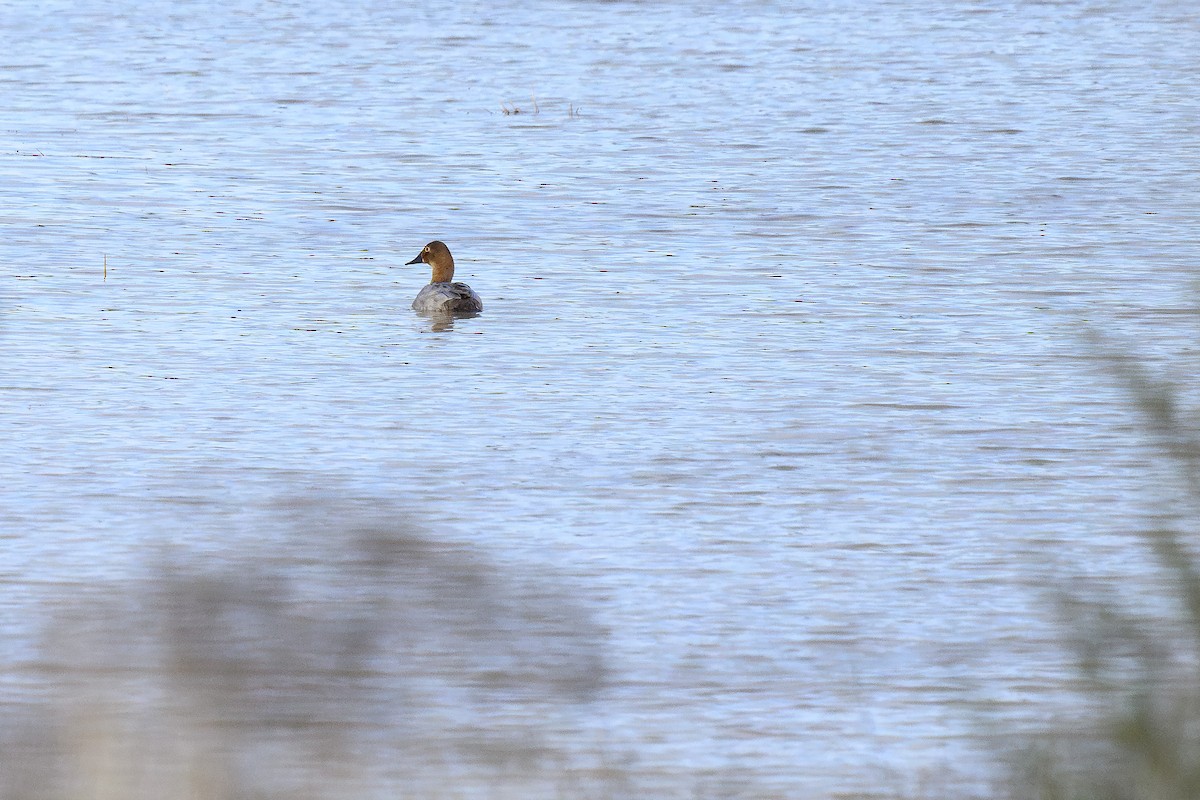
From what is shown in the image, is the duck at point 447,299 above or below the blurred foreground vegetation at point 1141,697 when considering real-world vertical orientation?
below

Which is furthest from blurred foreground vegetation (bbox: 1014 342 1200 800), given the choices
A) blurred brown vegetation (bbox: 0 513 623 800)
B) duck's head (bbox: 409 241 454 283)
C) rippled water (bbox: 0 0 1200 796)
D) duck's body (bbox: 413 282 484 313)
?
duck's head (bbox: 409 241 454 283)

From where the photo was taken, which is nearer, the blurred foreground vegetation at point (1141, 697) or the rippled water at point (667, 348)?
the blurred foreground vegetation at point (1141, 697)

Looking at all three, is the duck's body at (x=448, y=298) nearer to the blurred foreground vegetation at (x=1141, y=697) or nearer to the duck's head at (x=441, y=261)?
the duck's head at (x=441, y=261)

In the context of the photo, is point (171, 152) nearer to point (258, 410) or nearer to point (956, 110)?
point (956, 110)

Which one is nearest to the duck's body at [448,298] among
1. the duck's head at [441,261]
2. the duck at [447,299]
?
the duck at [447,299]

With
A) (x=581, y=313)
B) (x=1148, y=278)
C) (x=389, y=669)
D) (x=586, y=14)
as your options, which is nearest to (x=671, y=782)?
(x=389, y=669)

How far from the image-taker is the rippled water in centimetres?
696

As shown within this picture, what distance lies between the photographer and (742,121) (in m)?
20.6

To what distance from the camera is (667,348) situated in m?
11.5

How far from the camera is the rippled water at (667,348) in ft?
22.8

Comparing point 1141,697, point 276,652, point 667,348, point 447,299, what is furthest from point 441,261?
point 276,652

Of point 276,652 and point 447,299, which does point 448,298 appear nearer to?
point 447,299

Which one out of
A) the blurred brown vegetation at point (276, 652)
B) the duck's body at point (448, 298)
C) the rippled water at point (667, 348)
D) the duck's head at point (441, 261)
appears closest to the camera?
the blurred brown vegetation at point (276, 652)

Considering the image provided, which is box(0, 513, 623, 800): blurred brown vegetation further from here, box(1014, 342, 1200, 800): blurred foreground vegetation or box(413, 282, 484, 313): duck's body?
box(413, 282, 484, 313): duck's body
